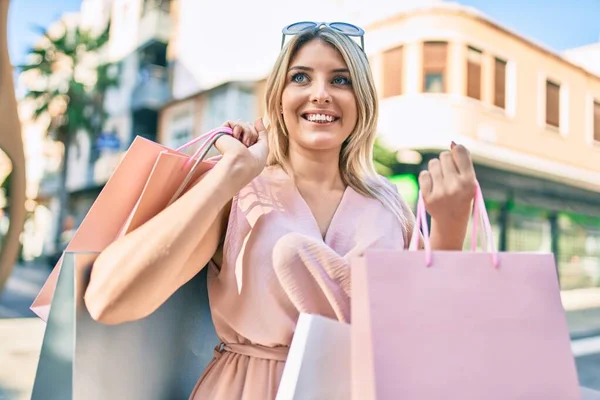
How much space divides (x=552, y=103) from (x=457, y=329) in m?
12.6

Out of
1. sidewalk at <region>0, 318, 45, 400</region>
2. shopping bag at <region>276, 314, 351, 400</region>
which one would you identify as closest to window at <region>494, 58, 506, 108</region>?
sidewalk at <region>0, 318, 45, 400</region>

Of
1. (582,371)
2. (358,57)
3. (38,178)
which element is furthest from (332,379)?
(38,178)

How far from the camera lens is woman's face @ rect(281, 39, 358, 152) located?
101 cm

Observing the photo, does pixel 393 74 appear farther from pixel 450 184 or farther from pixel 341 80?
pixel 450 184

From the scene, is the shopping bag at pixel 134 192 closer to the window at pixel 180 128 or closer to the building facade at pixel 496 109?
the building facade at pixel 496 109

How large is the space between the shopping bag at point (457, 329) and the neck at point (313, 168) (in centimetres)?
41

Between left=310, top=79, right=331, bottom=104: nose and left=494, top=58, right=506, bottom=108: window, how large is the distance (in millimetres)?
11301

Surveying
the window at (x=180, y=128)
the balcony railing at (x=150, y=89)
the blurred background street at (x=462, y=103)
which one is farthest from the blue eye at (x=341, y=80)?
the balcony railing at (x=150, y=89)

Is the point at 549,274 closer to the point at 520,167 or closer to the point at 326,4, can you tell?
the point at 326,4

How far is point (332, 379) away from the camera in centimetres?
72

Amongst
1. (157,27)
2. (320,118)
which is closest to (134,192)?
(320,118)

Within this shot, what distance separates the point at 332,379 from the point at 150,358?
37cm

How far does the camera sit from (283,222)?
0.96 meters

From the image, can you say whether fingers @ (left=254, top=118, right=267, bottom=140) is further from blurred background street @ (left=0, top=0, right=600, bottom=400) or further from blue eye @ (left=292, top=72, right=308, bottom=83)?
blurred background street @ (left=0, top=0, right=600, bottom=400)
